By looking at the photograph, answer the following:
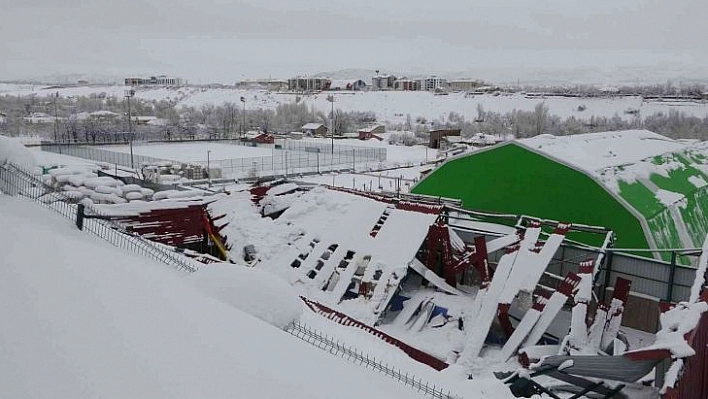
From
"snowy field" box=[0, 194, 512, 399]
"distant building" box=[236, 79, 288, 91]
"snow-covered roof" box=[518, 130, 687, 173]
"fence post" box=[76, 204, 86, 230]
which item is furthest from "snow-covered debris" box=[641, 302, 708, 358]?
"distant building" box=[236, 79, 288, 91]

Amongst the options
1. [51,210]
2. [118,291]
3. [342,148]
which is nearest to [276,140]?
[342,148]

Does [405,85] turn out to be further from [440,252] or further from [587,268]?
[587,268]

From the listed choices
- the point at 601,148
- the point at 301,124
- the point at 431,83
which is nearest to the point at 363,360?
the point at 601,148

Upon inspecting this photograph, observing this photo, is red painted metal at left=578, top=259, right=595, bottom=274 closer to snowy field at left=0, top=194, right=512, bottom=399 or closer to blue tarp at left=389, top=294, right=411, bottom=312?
blue tarp at left=389, top=294, right=411, bottom=312

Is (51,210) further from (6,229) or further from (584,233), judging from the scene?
(584,233)

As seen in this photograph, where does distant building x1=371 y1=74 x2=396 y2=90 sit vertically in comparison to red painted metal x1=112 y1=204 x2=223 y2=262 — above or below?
above

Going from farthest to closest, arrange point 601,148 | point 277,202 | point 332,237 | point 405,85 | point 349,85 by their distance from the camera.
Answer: point 405,85
point 349,85
point 601,148
point 277,202
point 332,237
